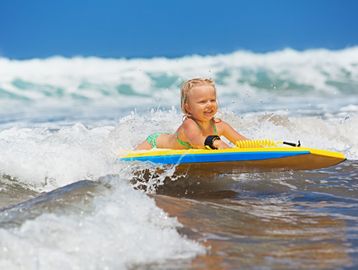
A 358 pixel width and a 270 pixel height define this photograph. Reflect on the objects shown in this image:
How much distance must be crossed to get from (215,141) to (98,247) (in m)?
2.02

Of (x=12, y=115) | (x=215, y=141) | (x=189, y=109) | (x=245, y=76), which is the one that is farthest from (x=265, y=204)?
(x=245, y=76)

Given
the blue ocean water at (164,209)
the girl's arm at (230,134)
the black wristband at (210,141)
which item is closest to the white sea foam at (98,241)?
the blue ocean water at (164,209)

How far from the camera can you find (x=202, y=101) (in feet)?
14.6

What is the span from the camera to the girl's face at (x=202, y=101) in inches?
175

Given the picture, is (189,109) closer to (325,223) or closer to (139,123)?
(139,123)

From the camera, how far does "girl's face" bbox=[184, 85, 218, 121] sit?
4.43 metres

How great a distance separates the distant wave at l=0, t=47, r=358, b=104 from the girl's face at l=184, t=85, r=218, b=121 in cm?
1542

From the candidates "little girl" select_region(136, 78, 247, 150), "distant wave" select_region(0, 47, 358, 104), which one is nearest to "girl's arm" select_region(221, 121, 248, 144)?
"little girl" select_region(136, 78, 247, 150)

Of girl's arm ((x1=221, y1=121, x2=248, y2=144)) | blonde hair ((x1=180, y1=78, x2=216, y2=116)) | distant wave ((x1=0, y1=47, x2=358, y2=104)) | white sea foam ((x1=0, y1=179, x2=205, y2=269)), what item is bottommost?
white sea foam ((x1=0, y1=179, x2=205, y2=269))

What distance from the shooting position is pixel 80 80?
23.2 metres

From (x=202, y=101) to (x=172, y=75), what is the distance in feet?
64.7

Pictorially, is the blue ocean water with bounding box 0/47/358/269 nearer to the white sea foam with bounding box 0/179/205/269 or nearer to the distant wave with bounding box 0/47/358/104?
the white sea foam with bounding box 0/179/205/269

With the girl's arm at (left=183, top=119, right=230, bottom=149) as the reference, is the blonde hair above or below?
above

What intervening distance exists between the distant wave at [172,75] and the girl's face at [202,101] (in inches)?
607
